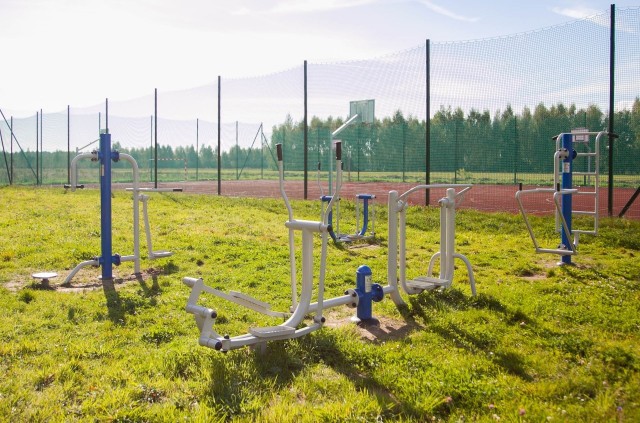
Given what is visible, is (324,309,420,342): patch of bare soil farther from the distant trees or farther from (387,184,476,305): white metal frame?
the distant trees

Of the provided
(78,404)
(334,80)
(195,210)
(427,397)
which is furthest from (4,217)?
(427,397)

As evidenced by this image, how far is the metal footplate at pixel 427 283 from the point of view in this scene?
5.13 meters

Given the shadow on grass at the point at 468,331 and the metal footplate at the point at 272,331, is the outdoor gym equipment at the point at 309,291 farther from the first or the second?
the shadow on grass at the point at 468,331

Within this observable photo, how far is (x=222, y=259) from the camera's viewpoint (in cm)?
743

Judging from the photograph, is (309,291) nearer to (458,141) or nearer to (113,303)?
(113,303)

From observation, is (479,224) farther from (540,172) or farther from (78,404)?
(540,172)

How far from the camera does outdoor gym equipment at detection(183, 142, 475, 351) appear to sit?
3.71 meters

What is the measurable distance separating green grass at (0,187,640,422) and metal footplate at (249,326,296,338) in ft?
0.54

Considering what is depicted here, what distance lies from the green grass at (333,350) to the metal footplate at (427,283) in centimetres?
15

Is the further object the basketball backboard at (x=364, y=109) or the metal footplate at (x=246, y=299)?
the basketball backboard at (x=364, y=109)

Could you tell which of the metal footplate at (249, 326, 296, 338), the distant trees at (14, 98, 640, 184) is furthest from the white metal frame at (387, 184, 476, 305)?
the distant trees at (14, 98, 640, 184)

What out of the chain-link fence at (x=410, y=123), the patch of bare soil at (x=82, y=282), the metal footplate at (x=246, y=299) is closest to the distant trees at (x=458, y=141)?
the chain-link fence at (x=410, y=123)

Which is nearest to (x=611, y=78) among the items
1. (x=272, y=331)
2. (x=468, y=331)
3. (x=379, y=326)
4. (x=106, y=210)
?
(x=468, y=331)

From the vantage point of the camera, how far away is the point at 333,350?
3.96m
